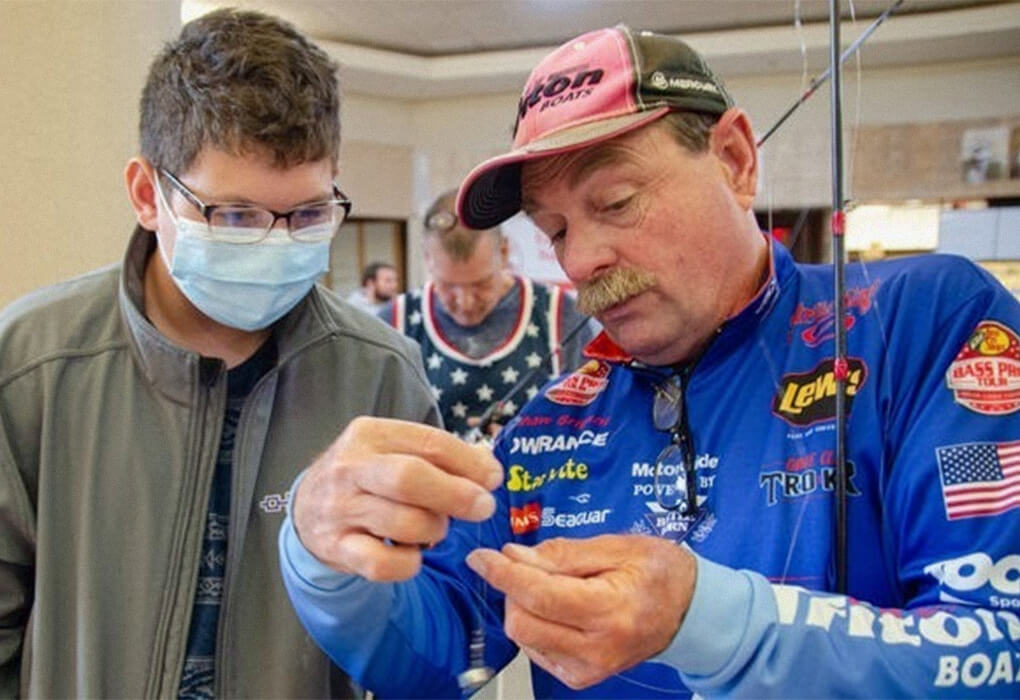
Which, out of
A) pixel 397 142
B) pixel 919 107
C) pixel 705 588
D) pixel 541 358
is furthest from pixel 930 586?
pixel 397 142

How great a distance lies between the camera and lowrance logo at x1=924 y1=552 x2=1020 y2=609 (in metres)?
0.61

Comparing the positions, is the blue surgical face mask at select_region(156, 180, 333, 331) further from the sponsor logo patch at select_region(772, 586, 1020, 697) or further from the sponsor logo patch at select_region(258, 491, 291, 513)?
the sponsor logo patch at select_region(772, 586, 1020, 697)

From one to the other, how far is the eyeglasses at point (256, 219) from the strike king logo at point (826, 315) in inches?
21.5

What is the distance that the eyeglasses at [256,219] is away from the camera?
94 centimetres

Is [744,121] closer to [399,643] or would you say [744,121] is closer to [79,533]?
[399,643]

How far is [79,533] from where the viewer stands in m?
0.88

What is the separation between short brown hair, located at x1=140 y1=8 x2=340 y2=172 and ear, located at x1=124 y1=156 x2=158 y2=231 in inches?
1.8

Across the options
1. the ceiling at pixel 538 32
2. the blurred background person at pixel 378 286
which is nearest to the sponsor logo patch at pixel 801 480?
the ceiling at pixel 538 32

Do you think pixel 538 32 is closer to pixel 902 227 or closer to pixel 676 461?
pixel 902 227

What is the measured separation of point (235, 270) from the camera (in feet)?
3.18

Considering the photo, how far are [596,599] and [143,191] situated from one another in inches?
30.6

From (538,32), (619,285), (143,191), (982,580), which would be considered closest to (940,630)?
(982,580)

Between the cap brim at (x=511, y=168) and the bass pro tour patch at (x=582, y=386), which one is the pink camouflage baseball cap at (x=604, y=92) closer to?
the cap brim at (x=511, y=168)

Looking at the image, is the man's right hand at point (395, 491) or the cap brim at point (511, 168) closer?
the man's right hand at point (395, 491)
